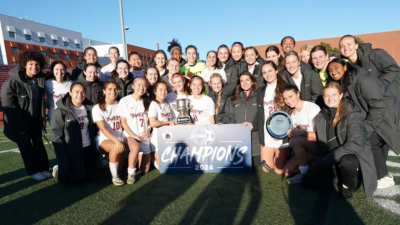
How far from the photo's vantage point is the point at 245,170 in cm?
390

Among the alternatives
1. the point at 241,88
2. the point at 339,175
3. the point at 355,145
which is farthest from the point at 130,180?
the point at 355,145

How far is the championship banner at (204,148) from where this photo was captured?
153 inches

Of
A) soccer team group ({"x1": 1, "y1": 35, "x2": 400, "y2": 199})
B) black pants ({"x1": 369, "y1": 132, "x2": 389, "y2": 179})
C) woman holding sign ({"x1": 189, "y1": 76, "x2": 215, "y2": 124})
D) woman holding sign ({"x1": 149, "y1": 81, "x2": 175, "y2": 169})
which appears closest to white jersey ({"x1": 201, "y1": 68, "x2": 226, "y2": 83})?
soccer team group ({"x1": 1, "y1": 35, "x2": 400, "y2": 199})

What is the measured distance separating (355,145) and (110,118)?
11.2 feet

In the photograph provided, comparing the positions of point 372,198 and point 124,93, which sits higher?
point 124,93

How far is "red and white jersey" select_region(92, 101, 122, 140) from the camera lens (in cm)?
383

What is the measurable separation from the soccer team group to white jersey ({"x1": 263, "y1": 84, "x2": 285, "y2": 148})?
2cm

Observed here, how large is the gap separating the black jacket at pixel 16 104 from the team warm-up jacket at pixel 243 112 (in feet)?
10.2

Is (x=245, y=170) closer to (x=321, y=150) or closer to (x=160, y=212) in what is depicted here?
(x=321, y=150)

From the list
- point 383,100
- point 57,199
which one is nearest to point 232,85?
point 383,100

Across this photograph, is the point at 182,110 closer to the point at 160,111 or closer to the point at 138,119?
the point at 160,111

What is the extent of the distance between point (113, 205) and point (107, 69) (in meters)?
3.21

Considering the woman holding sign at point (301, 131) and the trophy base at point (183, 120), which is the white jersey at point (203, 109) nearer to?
the trophy base at point (183, 120)

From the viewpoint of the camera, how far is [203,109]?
169 inches
